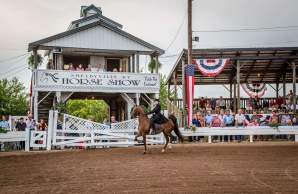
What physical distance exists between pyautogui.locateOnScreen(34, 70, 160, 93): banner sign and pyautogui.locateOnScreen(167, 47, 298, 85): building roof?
2784 millimetres

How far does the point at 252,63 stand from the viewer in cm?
3428

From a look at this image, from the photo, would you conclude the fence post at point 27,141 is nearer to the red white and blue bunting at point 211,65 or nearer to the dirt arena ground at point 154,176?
the dirt arena ground at point 154,176

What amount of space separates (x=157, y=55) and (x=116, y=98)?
18.6 feet

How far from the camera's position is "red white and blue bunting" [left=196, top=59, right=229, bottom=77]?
3078 centimetres

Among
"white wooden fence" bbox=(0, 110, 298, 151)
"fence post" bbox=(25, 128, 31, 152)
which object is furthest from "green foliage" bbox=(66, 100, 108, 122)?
"fence post" bbox=(25, 128, 31, 152)

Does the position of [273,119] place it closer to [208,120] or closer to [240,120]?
[240,120]

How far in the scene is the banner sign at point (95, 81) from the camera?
29469 millimetres

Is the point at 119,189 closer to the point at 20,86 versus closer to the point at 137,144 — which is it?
the point at 137,144

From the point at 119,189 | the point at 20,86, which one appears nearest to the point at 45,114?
the point at 119,189

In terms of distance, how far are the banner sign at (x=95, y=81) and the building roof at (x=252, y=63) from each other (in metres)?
2.78

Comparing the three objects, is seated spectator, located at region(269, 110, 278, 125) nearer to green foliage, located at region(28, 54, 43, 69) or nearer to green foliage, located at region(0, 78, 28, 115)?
green foliage, located at region(28, 54, 43, 69)

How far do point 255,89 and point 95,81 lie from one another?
1266cm

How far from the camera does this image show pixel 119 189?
909 cm

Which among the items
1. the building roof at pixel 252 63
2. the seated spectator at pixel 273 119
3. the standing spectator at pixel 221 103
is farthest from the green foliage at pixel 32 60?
the seated spectator at pixel 273 119
